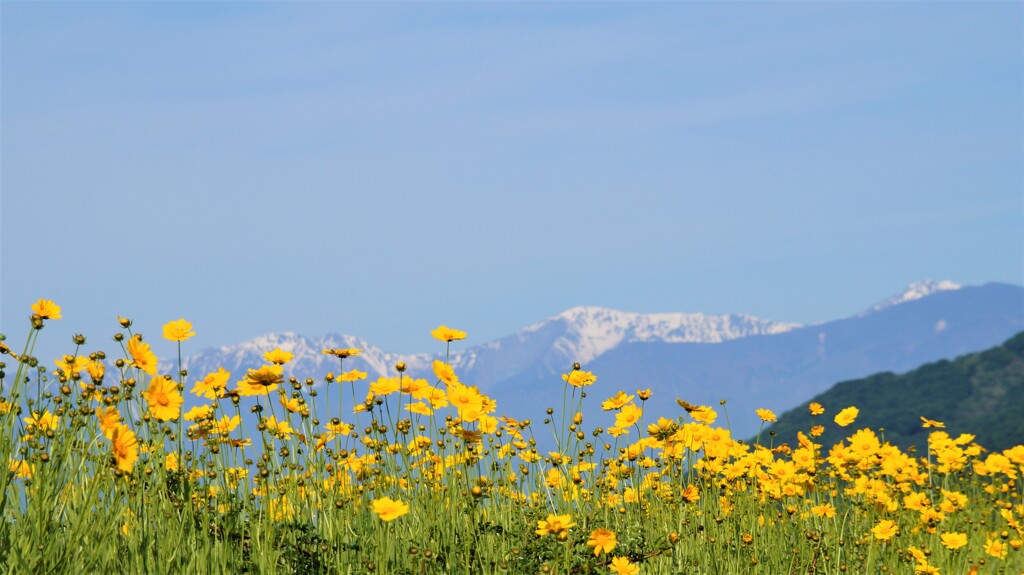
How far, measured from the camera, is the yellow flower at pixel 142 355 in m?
4.01

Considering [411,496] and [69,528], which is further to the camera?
[411,496]

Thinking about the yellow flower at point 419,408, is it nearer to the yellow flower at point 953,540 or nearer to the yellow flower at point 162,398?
the yellow flower at point 162,398

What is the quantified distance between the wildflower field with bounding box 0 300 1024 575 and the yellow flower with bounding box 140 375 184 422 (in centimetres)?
1

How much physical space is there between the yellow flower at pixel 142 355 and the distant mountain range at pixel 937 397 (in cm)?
4211

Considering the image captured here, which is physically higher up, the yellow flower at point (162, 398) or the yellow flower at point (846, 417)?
the yellow flower at point (162, 398)

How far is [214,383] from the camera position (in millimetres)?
4902

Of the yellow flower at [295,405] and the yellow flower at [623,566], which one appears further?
the yellow flower at [295,405]

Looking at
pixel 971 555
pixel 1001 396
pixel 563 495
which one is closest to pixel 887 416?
pixel 1001 396

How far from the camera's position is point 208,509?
529 cm

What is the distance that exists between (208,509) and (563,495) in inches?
76.1

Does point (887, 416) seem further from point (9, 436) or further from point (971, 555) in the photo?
point (9, 436)

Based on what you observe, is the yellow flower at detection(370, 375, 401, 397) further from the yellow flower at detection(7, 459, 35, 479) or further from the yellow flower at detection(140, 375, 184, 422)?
the yellow flower at detection(7, 459, 35, 479)

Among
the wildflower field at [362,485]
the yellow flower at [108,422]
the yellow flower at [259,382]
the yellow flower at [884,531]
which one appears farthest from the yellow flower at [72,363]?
the yellow flower at [884,531]

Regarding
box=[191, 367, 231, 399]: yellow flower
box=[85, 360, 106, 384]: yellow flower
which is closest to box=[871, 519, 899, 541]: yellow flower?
box=[191, 367, 231, 399]: yellow flower
